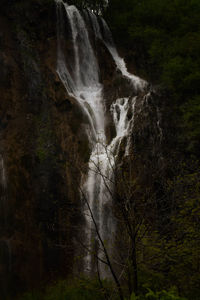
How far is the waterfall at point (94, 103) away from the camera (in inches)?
354

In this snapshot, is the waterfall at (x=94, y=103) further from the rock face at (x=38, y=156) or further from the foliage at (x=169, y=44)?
the foliage at (x=169, y=44)

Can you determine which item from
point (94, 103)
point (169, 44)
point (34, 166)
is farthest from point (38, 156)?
point (169, 44)

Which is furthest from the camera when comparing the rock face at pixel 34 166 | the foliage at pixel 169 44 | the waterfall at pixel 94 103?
the foliage at pixel 169 44

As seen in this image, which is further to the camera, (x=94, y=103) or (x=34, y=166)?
(x=94, y=103)

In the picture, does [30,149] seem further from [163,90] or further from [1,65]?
[163,90]

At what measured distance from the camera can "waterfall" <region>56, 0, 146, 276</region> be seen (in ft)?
29.5

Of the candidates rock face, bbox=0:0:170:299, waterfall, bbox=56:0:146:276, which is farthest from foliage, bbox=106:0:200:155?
rock face, bbox=0:0:170:299

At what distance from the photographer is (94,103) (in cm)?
1290

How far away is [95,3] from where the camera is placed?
19.9 metres

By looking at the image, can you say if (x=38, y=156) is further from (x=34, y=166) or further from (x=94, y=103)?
(x=94, y=103)

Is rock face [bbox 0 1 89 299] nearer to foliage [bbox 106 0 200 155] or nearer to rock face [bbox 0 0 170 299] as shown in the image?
rock face [bbox 0 0 170 299]

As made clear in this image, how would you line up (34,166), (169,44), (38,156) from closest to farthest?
1. (34,166)
2. (38,156)
3. (169,44)

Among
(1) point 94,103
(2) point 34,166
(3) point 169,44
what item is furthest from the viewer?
(3) point 169,44

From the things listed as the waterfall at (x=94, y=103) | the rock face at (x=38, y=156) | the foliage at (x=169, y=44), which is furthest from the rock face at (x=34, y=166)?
the foliage at (x=169, y=44)
